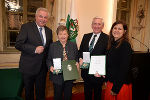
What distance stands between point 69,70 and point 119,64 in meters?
0.67

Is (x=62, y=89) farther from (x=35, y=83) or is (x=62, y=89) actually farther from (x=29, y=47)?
(x=29, y=47)

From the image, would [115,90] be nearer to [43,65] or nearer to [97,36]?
[97,36]

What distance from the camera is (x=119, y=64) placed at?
1692 millimetres

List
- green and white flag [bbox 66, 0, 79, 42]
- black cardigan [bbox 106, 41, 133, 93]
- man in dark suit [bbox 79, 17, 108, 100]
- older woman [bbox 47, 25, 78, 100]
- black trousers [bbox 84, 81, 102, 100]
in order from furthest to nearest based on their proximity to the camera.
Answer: green and white flag [bbox 66, 0, 79, 42], black trousers [bbox 84, 81, 102, 100], man in dark suit [bbox 79, 17, 108, 100], older woman [bbox 47, 25, 78, 100], black cardigan [bbox 106, 41, 133, 93]

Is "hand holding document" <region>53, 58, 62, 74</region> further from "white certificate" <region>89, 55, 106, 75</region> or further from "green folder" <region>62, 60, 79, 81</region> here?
"white certificate" <region>89, 55, 106, 75</region>

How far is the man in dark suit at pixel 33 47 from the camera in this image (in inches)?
80.1

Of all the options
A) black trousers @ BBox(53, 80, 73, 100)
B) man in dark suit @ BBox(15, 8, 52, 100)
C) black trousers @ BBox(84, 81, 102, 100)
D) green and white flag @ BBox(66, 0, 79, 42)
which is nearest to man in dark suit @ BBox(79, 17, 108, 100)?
black trousers @ BBox(84, 81, 102, 100)

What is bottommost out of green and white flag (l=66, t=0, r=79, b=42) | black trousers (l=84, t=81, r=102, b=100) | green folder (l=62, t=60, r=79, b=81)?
black trousers (l=84, t=81, r=102, b=100)

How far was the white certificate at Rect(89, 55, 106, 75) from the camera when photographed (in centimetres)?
187

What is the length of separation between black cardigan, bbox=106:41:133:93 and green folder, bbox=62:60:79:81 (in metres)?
0.50

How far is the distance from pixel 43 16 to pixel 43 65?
740 mm

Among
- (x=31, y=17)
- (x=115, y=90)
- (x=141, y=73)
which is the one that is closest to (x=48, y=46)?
(x=115, y=90)

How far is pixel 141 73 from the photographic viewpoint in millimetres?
2283

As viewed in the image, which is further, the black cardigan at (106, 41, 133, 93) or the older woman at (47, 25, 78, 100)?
the older woman at (47, 25, 78, 100)
